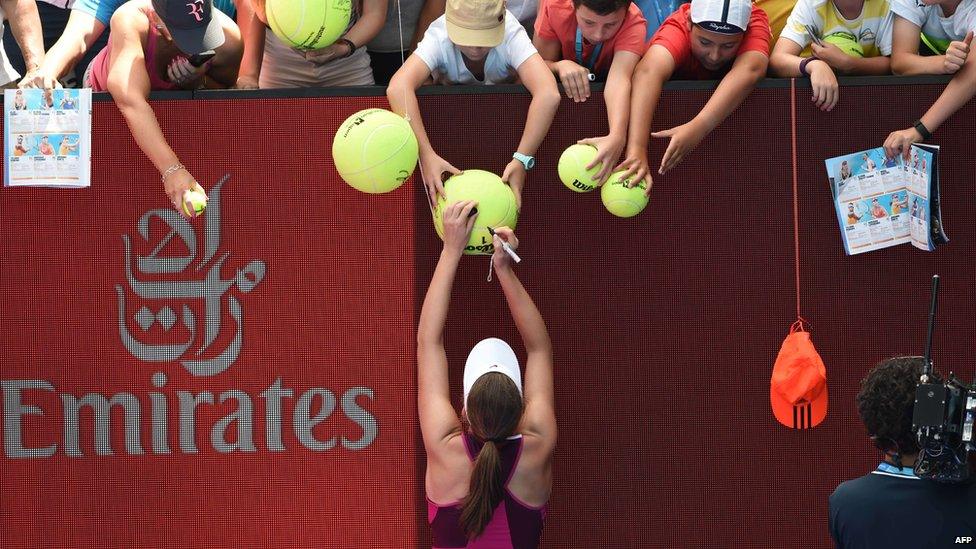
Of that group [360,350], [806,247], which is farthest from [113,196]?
[806,247]

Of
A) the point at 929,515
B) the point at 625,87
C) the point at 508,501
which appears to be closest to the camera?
the point at 929,515

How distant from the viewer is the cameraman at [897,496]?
3299 millimetres

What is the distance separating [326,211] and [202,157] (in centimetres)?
55

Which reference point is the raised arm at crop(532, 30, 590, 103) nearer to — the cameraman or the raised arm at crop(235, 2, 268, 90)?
the raised arm at crop(235, 2, 268, 90)

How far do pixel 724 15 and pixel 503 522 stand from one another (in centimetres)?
208

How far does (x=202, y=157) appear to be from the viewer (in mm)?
5145

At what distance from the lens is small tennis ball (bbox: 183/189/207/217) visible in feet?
15.7

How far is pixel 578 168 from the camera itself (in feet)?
15.1

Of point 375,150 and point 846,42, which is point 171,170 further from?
point 846,42

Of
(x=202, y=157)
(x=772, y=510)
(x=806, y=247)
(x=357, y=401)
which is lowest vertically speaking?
(x=772, y=510)

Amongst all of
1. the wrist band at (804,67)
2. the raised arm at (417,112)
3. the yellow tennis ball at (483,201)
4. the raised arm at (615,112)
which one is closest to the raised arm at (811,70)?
the wrist band at (804,67)

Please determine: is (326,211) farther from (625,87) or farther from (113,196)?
(625,87)

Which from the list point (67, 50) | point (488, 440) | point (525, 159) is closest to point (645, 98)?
point (525, 159)

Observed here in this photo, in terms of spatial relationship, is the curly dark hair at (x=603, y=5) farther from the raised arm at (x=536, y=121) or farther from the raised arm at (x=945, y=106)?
the raised arm at (x=945, y=106)
